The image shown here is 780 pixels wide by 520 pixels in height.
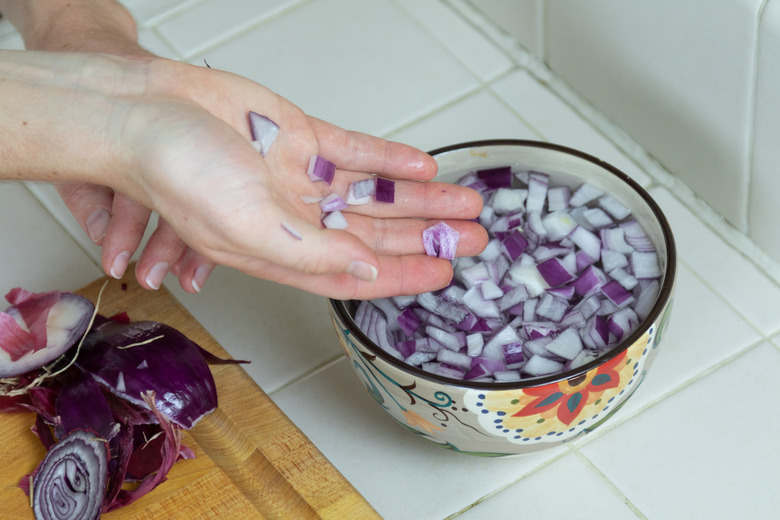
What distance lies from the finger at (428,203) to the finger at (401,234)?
1 cm

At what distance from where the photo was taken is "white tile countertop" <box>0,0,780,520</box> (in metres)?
1.04

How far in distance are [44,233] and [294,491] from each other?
26.4 inches

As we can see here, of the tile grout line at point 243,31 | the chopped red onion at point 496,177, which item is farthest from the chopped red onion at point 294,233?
the tile grout line at point 243,31

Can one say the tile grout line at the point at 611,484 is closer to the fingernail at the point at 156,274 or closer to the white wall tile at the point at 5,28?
the fingernail at the point at 156,274

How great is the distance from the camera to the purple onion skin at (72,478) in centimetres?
86

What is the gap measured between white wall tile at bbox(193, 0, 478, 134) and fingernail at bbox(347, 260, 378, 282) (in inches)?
25.3

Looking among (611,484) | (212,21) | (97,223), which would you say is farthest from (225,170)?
(212,21)

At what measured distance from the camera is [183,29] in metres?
1.61

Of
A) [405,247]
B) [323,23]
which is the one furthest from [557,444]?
[323,23]

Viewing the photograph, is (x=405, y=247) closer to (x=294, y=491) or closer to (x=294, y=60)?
(x=294, y=491)

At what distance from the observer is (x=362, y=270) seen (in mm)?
815

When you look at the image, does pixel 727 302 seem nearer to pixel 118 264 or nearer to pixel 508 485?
pixel 508 485

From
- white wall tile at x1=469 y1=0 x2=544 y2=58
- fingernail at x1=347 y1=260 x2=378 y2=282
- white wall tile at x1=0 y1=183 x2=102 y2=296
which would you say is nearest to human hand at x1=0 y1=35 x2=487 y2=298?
fingernail at x1=347 y1=260 x2=378 y2=282

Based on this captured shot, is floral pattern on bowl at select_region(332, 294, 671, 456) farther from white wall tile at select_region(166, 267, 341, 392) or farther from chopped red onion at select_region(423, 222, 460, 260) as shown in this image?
white wall tile at select_region(166, 267, 341, 392)
